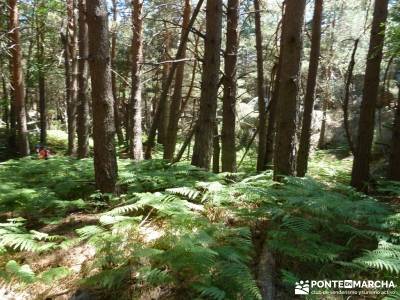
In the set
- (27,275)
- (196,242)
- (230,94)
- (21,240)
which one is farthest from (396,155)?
(27,275)

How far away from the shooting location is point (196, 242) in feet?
11.6

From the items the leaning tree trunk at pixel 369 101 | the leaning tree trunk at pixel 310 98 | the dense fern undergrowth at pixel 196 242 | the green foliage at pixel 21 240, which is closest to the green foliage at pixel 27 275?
the dense fern undergrowth at pixel 196 242

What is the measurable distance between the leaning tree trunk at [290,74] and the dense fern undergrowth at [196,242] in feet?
2.26

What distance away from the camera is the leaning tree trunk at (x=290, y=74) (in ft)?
17.7

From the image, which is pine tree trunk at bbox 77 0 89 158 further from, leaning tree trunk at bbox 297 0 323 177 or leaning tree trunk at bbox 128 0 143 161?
leaning tree trunk at bbox 297 0 323 177

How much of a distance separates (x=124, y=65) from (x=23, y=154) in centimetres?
1000

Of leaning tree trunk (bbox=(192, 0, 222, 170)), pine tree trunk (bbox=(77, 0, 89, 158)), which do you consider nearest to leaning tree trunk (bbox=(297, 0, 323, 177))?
leaning tree trunk (bbox=(192, 0, 222, 170))

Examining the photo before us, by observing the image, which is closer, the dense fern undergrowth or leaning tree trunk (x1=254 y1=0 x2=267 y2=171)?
the dense fern undergrowth

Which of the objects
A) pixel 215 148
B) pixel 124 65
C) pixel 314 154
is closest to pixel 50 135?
pixel 124 65

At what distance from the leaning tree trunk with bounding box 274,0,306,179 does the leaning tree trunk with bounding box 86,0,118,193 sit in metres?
2.39

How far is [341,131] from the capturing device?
72.4ft

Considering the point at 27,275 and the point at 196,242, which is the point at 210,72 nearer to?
the point at 196,242

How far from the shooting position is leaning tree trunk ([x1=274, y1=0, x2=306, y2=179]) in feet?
17.7

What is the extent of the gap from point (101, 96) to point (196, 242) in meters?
2.75
